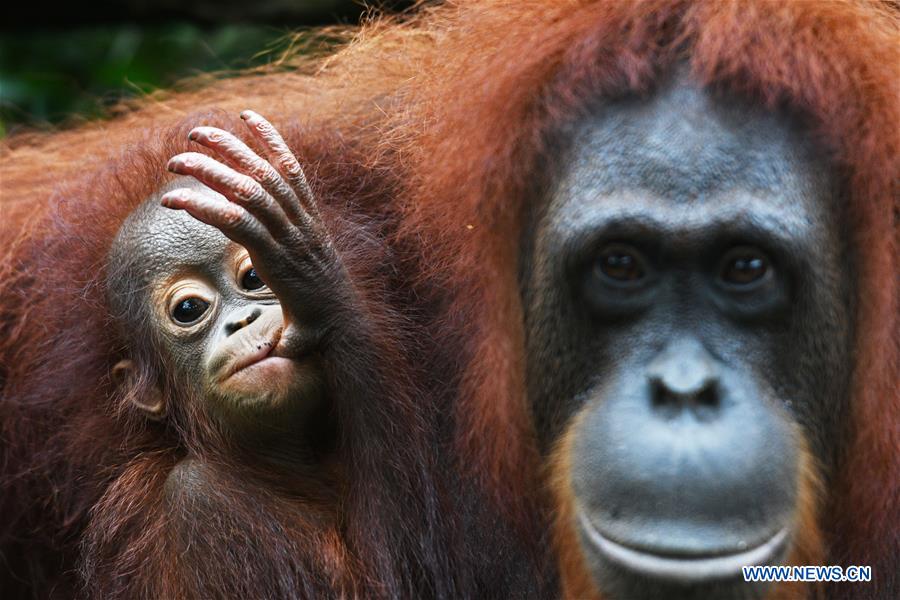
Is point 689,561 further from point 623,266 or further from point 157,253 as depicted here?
point 157,253

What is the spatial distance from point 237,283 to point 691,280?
113 centimetres

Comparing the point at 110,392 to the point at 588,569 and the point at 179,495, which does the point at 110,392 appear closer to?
the point at 179,495

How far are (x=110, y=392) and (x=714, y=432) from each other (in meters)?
1.58

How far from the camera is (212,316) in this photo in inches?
109

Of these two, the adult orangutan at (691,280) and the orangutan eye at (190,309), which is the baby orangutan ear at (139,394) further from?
the adult orangutan at (691,280)

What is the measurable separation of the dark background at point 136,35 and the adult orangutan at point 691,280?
11.4 ft

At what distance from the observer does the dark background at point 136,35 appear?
5.66m

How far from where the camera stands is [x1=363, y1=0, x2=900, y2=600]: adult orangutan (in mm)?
2072

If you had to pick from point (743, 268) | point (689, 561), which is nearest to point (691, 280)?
point (743, 268)

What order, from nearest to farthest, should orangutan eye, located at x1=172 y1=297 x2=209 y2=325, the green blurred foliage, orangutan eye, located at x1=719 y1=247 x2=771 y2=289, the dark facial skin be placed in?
orangutan eye, located at x1=719 y1=247 x2=771 y2=289, the dark facial skin, orangutan eye, located at x1=172 y1=297 x2=209 y2=325, the green blurred foliage

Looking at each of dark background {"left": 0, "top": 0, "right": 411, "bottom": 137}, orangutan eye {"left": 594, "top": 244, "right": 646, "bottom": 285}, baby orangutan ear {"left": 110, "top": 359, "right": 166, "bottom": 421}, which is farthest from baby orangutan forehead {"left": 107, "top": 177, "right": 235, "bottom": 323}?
dark background {"left": 0, "top": 0, "right": 411, "bottom": 137}

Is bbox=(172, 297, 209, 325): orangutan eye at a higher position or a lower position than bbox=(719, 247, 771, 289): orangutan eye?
higher

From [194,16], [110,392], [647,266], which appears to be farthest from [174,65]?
[647,266]

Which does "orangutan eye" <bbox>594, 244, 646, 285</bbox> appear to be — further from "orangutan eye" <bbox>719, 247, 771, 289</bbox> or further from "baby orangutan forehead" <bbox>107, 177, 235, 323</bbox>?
"baby orangutan forehead" <bbox>107, 177, 235, 323</bbox>
